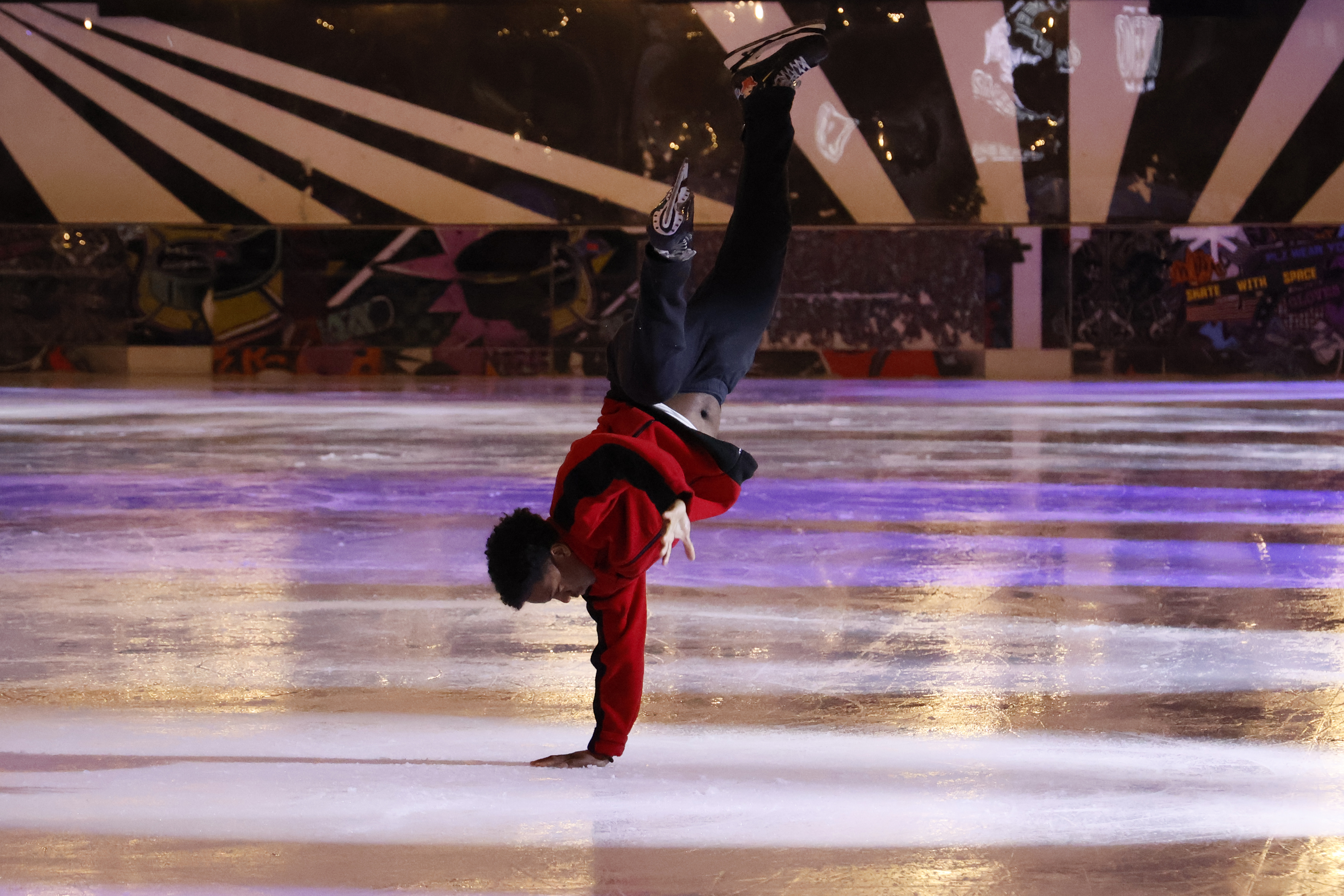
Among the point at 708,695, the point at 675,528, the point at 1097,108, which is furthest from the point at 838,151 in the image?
the point at 675,528

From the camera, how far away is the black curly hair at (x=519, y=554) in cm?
243

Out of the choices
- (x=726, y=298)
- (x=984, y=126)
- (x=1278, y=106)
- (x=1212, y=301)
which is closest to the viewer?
(x=726, y=298)

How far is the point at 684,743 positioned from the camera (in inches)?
102

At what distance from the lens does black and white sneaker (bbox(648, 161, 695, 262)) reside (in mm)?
2539

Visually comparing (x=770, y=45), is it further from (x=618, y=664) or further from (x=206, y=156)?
(x=206, y=156)

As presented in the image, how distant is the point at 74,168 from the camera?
51.4 feet

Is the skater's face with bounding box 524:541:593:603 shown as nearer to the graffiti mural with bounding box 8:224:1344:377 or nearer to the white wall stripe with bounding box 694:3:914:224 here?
the graffiti mural with bounding box 8:224:1344:377

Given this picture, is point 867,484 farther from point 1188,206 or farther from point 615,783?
point 1188,206

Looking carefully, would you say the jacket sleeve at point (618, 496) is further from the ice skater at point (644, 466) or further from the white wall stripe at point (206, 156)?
the white wall stripe at point (206, 156)

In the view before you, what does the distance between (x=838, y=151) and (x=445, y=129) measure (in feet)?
13.8

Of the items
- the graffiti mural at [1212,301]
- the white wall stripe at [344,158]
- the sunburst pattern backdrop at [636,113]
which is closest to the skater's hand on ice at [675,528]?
the sunburst pattern backdrop at [636,113]

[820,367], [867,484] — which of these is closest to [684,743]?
[867,484]

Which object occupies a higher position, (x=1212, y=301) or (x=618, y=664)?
(x=1212, y=301)

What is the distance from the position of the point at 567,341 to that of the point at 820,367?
8.76ft
